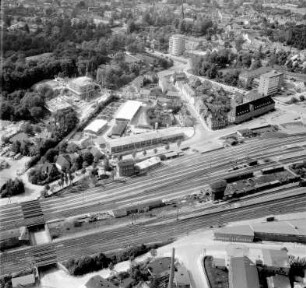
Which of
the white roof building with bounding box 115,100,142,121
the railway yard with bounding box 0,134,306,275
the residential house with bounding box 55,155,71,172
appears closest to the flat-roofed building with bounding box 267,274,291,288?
the railway yard with bounding box 0,134,306,275

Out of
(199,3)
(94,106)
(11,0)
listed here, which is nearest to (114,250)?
(94,106)

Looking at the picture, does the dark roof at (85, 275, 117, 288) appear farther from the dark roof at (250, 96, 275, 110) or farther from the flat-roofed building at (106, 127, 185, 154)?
the dark roof at (250, 96, 275, 110)

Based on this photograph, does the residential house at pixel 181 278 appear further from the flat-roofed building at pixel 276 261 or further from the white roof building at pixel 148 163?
the white roof building at pixel 148 163

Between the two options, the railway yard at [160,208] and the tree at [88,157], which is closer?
the railway yard at [160,208]

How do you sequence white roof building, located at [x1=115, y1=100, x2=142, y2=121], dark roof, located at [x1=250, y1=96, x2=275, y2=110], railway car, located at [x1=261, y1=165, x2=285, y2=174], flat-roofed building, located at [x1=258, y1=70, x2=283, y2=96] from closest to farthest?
railway car, located at [x1=261, y1=165, x2=285, y2=174] < white roof building, located at [x1=115, y1=100, x2=142, y2=121] < dark roof, located at [x1=250, y1=96, x2=275, y2=110] < flat-roofed building, located at [x1=258, y1=70, x2=283, y2=96]

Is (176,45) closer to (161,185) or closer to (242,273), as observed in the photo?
(161,185)

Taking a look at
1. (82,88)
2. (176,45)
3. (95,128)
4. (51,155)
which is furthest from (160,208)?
(176,45)

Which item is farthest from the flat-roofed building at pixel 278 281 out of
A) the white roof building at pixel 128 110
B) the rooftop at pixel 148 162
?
the white roof building at pixel 128 110

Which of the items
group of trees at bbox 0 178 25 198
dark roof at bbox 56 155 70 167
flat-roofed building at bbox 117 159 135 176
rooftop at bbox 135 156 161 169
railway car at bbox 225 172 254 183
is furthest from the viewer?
rooftop at bbox 135 156 161 169
